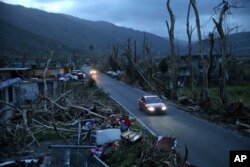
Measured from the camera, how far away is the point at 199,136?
71.4 ft

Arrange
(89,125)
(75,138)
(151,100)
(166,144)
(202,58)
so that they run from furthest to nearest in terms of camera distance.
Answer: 1. (202,58)
2. (151,100)
3. (89,125)
4. (75,138)
5. (166,144)

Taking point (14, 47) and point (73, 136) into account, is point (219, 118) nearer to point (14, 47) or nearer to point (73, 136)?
point (73, 136)

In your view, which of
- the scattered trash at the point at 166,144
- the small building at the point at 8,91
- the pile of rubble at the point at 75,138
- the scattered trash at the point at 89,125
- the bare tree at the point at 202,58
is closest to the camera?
the pile of rubble at the point at 75,138

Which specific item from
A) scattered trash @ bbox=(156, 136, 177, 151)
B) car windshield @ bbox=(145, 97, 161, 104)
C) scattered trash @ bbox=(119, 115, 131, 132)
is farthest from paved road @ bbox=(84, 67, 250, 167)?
scattered trash @ bbox=(119, 115, 131, 132)

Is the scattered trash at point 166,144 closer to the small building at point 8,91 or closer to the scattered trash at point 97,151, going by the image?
the scattered trash at point 97,151

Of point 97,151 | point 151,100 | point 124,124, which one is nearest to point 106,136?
point 97,151

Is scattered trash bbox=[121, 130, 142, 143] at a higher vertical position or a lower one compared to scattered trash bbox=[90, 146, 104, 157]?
higher

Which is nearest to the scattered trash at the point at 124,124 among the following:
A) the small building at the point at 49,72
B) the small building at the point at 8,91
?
the small building at the point at 8,91

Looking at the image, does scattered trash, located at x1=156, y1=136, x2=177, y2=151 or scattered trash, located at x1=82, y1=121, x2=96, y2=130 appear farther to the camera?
scattered trash, located at x1=82, y1=121, x2=96, y2=130

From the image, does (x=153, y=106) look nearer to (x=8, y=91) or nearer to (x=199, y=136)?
(x=199, y=136)

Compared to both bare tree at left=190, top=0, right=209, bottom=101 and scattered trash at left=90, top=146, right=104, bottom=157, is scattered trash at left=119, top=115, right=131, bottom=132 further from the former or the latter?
bare tree at left=190, top=0, right=209, bottom=101

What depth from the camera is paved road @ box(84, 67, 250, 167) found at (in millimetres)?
17052

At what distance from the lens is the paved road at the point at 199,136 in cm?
1705

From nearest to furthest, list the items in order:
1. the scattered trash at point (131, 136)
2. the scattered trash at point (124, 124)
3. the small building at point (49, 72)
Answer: the scattered trash at point (131, 136) → the scattered trash at point (124, 124) → the small building at point (49, 72)
